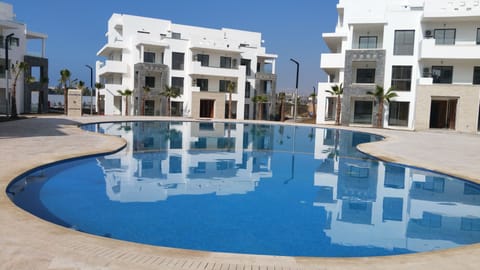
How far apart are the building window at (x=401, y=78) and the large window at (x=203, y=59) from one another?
2041cm

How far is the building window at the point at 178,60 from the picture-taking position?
144 feet

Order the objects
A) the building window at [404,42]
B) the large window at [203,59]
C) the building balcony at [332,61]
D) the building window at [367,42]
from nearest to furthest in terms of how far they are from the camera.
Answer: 1. the building window at [404,42]
2. the building window at [367,42]
3. the building balcony at [332,61]
4. the large window at [203,59]

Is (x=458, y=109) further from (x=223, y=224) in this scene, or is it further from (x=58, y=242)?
(x=58, y=242)

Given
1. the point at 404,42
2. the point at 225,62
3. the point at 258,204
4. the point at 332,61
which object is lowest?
the point at 258,204

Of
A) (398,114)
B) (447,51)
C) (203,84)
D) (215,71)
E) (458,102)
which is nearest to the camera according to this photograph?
(458,102)

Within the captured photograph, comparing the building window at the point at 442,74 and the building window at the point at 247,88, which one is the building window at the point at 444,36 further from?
the building window at the point at 247,88

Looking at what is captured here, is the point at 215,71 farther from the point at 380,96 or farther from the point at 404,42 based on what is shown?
the point at 404,42

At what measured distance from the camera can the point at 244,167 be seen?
13.9m

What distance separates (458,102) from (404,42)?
6825mm

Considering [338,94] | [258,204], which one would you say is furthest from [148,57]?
[258,204]

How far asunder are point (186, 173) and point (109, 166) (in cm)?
246

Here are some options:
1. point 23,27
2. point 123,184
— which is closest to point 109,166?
point 123,184

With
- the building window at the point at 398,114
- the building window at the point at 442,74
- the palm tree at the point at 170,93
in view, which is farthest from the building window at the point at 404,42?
the palm tree at the point at 170,93

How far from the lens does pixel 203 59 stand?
44938mm
